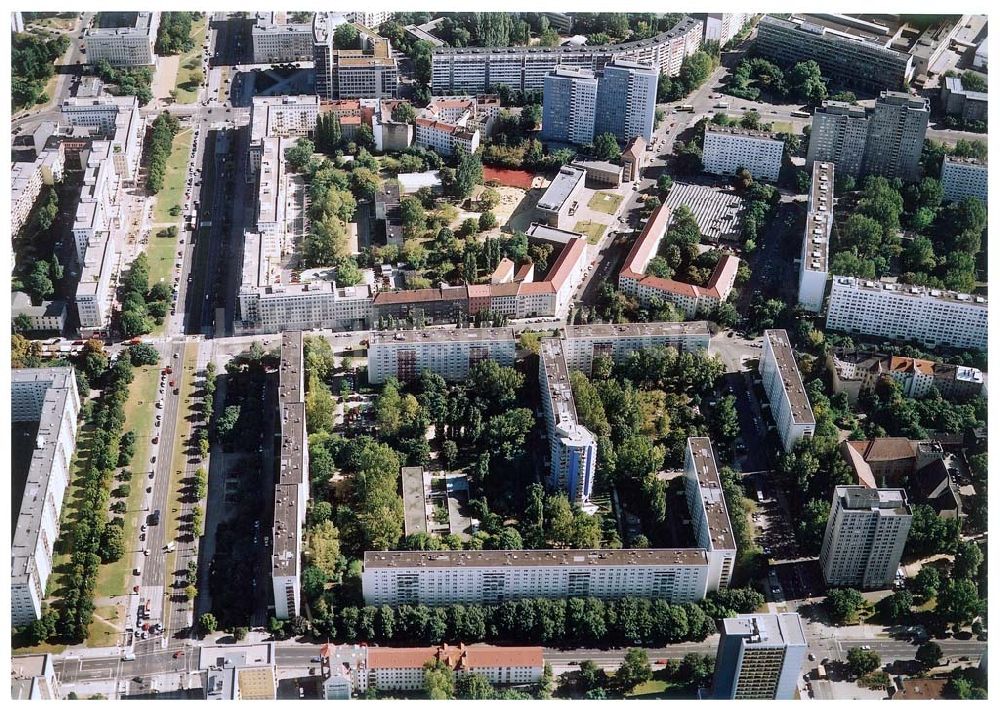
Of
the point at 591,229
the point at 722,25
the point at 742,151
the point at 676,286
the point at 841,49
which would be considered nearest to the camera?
the point at 676,286

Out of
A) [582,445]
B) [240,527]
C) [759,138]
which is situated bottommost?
[240,527]

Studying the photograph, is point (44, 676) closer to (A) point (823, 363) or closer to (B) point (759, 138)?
(A) point (823, 363)

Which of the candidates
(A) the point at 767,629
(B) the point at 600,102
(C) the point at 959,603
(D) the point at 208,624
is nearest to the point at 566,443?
(A) the point at 767,629

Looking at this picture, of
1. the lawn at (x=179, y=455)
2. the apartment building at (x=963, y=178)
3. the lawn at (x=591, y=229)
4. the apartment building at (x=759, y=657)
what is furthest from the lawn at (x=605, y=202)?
the apartment building at (x=759, y=657)

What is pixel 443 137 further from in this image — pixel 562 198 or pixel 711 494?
pixel 711 494

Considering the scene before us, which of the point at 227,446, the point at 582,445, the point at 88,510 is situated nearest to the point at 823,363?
the point at 582,445

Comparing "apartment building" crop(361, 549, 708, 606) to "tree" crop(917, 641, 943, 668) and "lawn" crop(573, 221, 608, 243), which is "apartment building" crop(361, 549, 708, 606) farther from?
"lawn" crop(573, 221, 608, 243)
